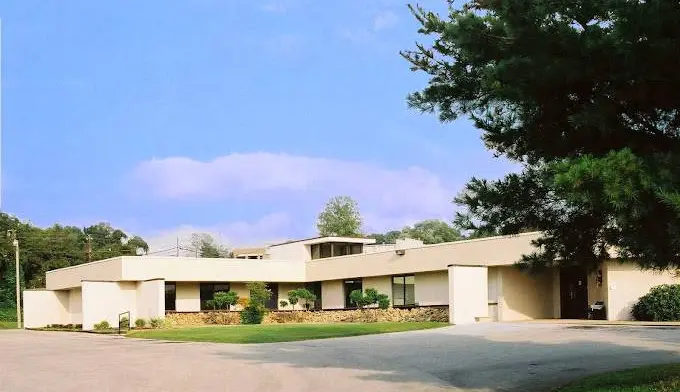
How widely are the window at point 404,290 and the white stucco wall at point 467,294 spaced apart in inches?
340

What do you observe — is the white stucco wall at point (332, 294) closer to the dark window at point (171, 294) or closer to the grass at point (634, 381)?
the dark window at point (171, 294)

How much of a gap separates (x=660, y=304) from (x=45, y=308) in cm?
3610

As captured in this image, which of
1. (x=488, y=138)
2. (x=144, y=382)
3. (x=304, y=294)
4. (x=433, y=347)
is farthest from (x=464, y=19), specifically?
(x=304, y=294)

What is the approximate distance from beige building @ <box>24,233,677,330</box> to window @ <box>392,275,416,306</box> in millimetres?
52

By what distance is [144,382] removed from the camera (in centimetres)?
1272

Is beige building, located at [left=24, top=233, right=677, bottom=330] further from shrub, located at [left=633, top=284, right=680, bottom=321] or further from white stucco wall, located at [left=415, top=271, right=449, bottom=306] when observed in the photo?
shrub, located at [left=633, top=284, right=680, bottom=321]

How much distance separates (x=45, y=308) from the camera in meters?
47.2

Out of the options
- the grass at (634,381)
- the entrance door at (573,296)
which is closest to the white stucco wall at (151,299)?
the entrance door at (573,296)

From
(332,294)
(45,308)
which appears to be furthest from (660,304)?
(45,308)

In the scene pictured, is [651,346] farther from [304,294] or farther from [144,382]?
[304,294]

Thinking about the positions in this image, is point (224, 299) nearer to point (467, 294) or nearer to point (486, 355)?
point (467, 294)

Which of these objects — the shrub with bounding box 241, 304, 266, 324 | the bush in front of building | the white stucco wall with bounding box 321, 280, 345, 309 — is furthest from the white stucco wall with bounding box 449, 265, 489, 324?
the white stucco wall with bounding box 321, 280, 345, 309

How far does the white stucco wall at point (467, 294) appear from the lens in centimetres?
2911

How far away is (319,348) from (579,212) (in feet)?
34.4
